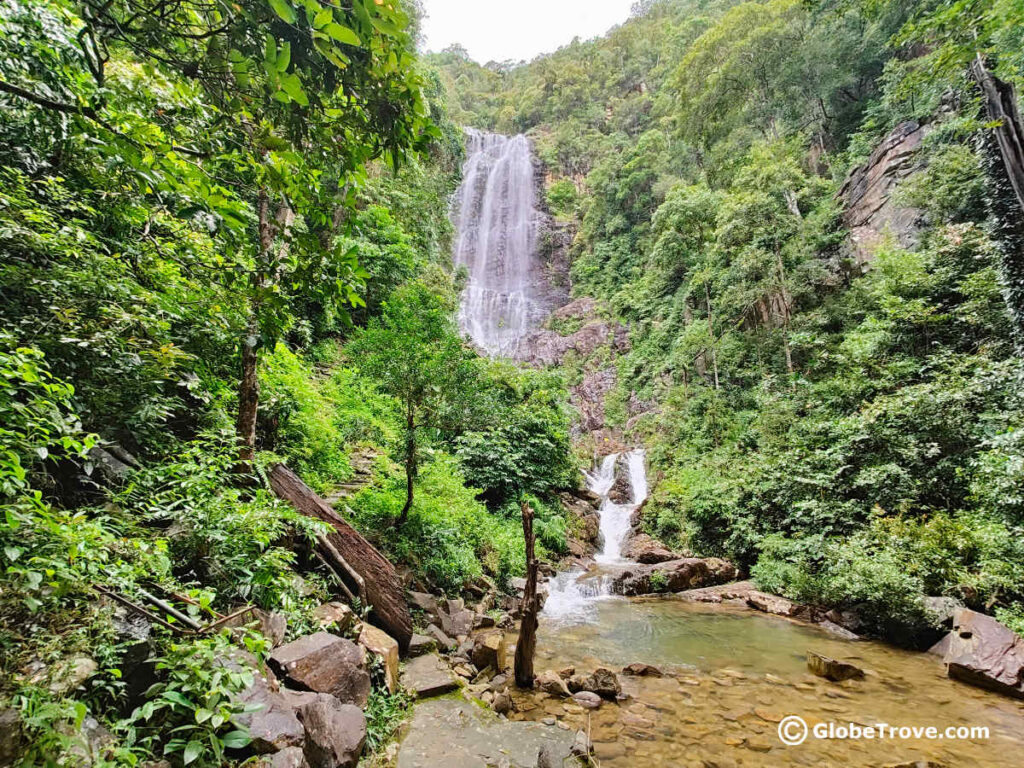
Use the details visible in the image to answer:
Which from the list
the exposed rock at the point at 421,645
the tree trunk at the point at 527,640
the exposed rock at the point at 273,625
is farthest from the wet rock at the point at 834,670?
the exposed rock at the point at 273,625

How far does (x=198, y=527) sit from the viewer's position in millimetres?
2943

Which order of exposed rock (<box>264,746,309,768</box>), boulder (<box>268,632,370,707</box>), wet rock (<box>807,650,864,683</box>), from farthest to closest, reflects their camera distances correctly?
1. wet rock (<box>807,650,864,683</box>)
2. boulder (<box>268,632,370,707</box>)
3. exposed rock (<box>264,746,309,768</box>)

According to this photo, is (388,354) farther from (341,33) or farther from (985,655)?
(985,655)

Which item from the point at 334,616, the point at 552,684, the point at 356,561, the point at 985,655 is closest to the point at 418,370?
the point at 356,561

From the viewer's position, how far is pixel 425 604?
579cm

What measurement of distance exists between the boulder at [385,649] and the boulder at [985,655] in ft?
21.3

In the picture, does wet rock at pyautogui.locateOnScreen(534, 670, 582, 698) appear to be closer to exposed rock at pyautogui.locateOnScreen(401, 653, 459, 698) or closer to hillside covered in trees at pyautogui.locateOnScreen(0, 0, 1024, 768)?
exposed rock at pyautogui.locateOnScreen(401, 653, 459, 698)

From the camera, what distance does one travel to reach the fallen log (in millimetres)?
4523

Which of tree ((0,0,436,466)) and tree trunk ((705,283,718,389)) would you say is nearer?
tree ((0,0,436,466))

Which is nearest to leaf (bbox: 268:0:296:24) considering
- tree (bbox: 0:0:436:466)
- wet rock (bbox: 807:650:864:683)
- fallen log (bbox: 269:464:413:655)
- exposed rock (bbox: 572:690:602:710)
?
tree (bbox: 0:0:436:466)

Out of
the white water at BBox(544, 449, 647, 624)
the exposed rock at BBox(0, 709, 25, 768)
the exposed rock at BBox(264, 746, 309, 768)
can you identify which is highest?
the exposed rock at BBox(0, 709, 25, 768)

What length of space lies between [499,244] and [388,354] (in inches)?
1078

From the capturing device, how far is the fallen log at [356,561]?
4523 millimetres

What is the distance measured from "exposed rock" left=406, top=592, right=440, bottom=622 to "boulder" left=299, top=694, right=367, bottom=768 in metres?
2.81
